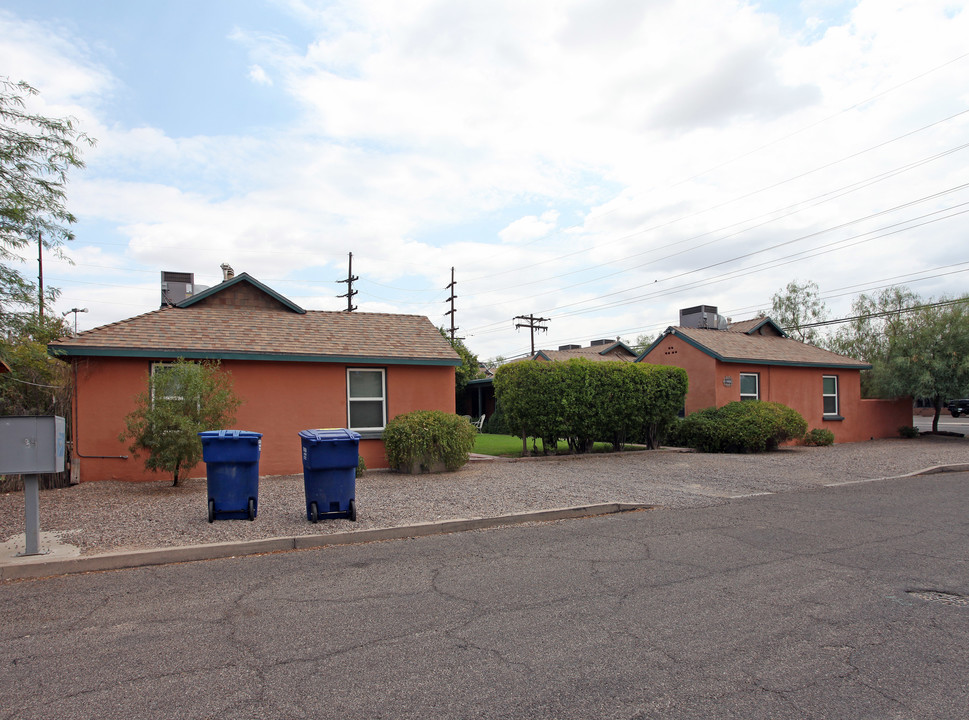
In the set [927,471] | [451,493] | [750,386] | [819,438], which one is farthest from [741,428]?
[451,493]

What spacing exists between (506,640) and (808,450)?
59.0 feet

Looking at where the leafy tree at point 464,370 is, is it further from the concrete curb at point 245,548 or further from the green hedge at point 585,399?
the concrete curb at point 245,548

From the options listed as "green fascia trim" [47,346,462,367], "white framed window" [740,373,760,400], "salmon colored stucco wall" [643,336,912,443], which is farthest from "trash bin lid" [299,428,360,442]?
"white framed window" [740,373,760,400]

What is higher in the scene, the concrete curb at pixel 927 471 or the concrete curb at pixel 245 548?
the concrete curb at pixel 245 548

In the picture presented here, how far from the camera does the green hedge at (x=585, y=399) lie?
16.4 m

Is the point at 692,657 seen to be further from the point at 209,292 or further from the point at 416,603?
the point at 209,292

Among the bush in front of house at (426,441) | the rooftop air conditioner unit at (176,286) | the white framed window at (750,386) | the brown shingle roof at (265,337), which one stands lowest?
the bush in front of house at (426,441)

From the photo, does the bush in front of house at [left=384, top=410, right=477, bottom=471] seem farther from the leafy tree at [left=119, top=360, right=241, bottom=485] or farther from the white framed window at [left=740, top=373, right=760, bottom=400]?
the white framed window at [left=740, top=373, right=760, bottom=400]

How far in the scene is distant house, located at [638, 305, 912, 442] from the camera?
2134 centimetres

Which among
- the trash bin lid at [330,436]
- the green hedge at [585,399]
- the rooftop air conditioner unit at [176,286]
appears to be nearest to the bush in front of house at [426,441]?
the green hedge at [585,399]

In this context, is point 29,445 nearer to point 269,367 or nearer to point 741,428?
point 269,367

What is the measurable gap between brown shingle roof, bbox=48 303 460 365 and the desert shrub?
12.8m

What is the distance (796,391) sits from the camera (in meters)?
22.8

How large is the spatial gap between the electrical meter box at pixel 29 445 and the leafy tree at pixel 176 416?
4312 mm
